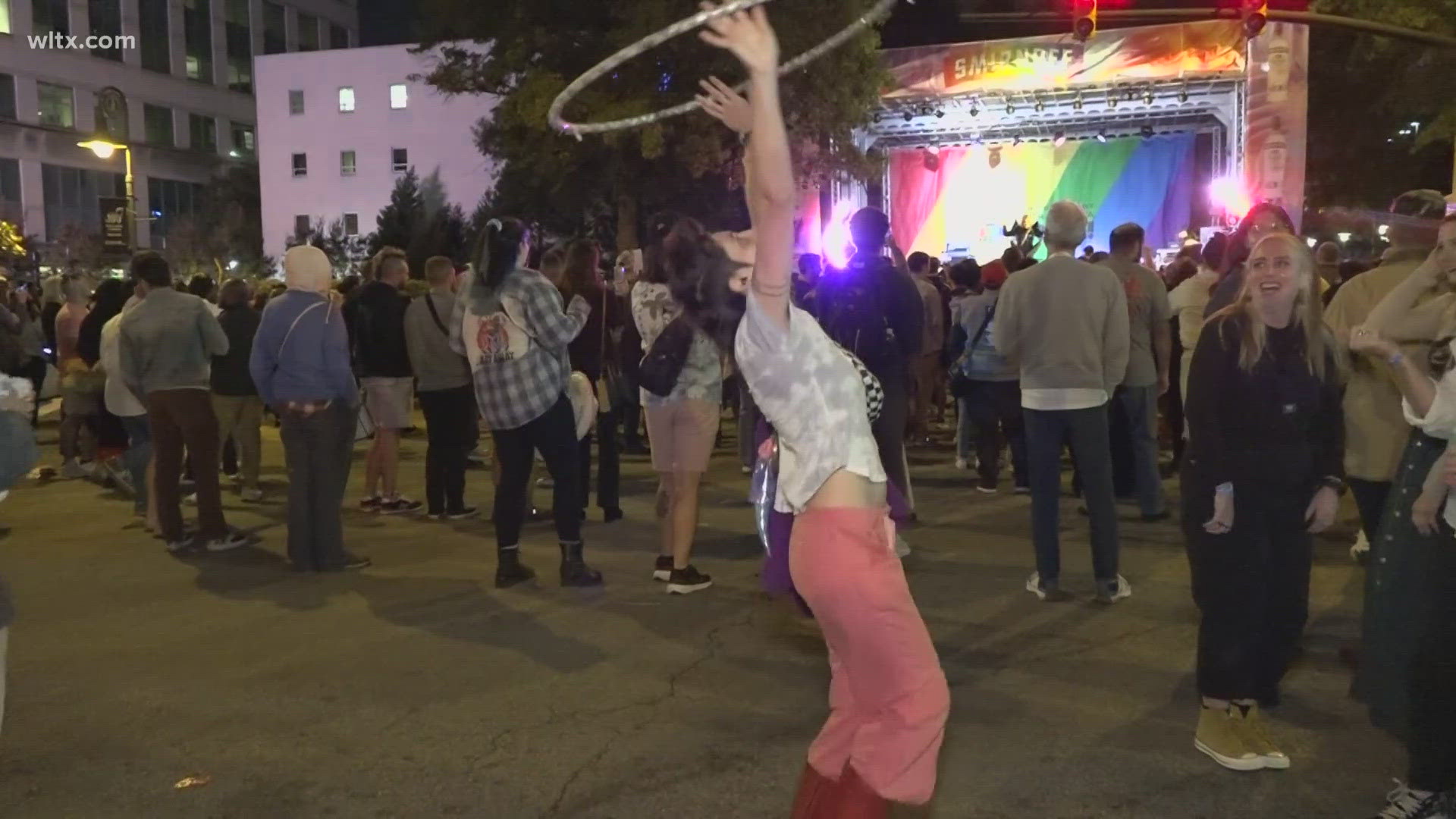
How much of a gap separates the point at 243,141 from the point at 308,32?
7419 mm

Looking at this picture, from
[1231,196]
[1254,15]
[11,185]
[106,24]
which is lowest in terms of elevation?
[1231,196]

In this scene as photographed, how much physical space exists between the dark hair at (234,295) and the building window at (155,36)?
2117 inches

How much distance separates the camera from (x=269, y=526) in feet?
28.7

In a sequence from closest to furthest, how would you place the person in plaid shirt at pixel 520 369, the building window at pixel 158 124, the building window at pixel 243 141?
the person in plaid shirt at pixel 520 369
the building window at pixel 158 124
the building window at pixel 243 141

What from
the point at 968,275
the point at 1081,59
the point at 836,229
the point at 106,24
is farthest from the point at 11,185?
the point at 968,275

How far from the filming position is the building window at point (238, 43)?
60.7 meters

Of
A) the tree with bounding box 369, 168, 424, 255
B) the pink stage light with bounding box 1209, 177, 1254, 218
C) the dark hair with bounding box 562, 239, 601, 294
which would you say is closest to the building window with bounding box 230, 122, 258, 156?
the tree with bounding box 369, 168, 424, 255

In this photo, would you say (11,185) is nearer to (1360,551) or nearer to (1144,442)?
(1144,442)

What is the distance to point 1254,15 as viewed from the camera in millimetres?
13023

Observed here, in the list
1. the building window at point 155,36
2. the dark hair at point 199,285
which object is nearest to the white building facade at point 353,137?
the building window at point 155,36

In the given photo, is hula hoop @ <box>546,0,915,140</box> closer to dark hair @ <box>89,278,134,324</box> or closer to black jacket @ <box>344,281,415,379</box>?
black jacket @ <box>344,281,415,379</box>

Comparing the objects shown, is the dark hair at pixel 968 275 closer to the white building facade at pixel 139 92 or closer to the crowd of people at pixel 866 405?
the crowd of people at pixel 866 405

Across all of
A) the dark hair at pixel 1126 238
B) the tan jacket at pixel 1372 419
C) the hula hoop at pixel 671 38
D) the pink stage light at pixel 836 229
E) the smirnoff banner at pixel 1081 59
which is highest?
the smirnoff banner at pixel 1081 59

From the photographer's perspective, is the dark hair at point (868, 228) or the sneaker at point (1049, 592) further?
the dark hair at point (868, 228)
